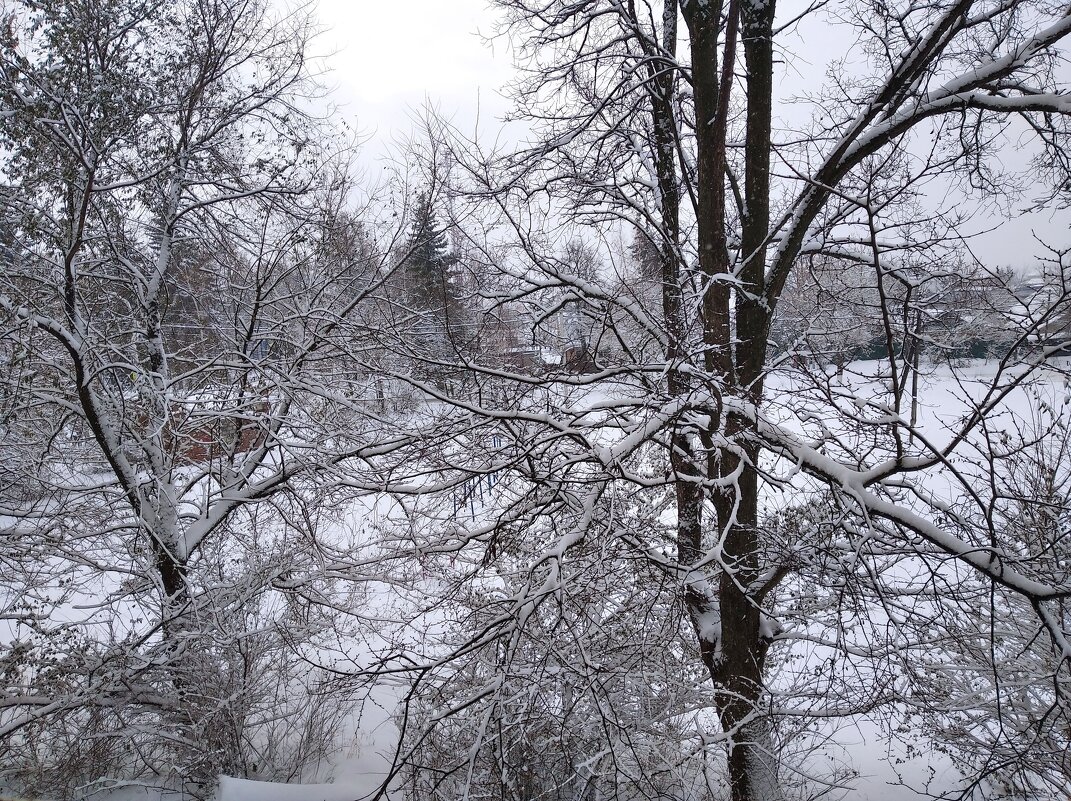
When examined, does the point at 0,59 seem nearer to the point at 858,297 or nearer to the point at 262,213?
the point at 262,213

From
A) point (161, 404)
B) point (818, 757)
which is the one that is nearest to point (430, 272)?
point (161, 404)

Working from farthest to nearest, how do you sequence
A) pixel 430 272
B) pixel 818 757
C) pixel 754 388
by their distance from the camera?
1. pixel 430 272
2. pixel 818 757
3. pixel 754 388

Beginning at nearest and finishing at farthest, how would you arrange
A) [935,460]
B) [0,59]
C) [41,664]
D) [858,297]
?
1. [935,460]
2. [0,59]
3. [41,664]
4. [858,297]

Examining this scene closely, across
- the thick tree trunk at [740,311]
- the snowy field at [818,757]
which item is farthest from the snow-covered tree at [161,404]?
the thick tree trunk at [740,311]

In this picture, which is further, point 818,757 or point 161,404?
point 818,757

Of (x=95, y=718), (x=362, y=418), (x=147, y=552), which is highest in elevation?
(x=362, y=418)

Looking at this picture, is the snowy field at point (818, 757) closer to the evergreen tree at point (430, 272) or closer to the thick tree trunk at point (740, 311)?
the thick tree trunk at point (740, 311)

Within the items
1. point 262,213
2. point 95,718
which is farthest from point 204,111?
point 95,718

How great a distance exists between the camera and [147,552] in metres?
6.27

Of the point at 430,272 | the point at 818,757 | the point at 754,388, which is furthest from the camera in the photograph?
the point at 430,272

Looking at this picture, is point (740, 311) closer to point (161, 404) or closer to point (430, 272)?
point (430, 272)

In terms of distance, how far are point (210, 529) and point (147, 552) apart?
2.03 feet

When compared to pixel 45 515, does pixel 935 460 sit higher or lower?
higher

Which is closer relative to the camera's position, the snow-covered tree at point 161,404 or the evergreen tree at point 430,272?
the snow-covered tree at point 161,404
